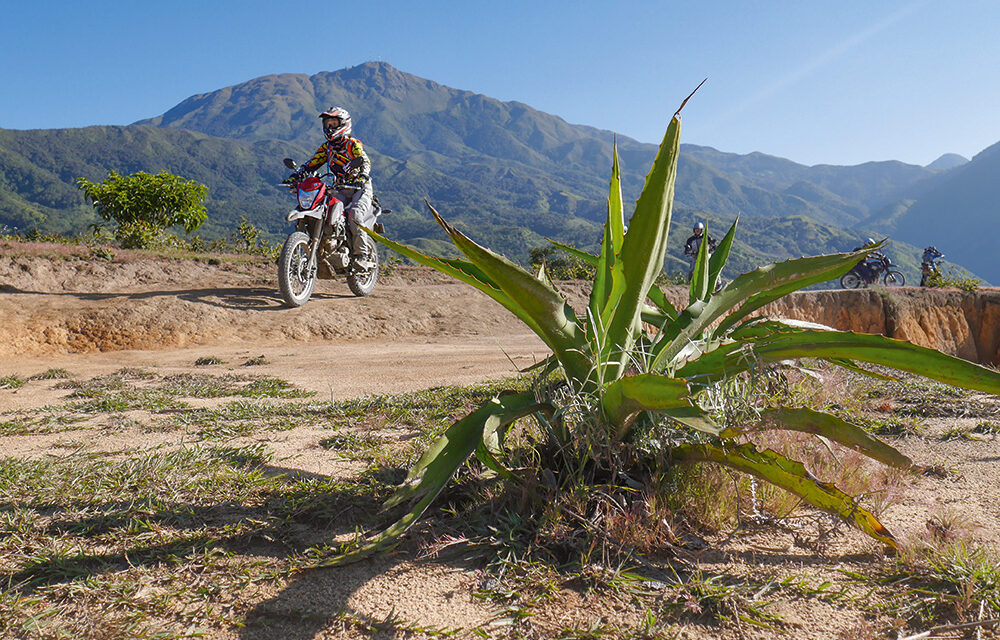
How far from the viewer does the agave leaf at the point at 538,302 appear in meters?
1.37

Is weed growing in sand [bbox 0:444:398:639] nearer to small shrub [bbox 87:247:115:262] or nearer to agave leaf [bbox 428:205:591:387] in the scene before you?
agave leaf [bbox 428:205:591:387]

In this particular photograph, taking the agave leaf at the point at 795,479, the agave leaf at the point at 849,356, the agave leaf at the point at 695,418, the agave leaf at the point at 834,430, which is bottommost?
the agave leaf at the point at 795,479

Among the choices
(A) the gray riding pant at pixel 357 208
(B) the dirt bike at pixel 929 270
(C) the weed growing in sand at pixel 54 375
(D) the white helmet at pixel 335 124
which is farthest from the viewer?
(B) the dirt bike at pixel 929 270

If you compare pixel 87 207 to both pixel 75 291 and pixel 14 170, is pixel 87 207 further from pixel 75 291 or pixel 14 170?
pixel 75 291

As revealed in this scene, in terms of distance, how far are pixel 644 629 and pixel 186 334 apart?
7.81 m

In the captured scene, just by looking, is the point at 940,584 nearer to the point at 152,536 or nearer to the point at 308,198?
the point at 152,536

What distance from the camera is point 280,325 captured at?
7895 mm

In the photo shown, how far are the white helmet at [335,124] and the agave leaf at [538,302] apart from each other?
7838mm

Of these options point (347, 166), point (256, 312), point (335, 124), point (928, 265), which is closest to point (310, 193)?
point (347, 166)

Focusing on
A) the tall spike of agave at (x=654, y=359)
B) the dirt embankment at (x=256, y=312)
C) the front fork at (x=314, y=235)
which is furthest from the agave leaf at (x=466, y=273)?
the front fork at (x=314, y=235)

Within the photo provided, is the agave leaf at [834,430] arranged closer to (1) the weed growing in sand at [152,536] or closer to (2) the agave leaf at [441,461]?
(2) the agave leaf at [441,461]

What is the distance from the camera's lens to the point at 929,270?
1316 cm

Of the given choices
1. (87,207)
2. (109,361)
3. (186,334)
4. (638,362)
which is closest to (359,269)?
(186,334)

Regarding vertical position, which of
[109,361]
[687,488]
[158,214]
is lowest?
[109,361]
